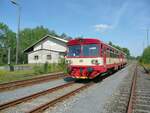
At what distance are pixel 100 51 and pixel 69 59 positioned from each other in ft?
7.82

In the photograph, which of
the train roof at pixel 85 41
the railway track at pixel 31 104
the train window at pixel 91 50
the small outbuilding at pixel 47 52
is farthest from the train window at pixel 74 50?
the small outbuilding at pixel 47 52

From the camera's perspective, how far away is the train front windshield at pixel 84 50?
15945mm

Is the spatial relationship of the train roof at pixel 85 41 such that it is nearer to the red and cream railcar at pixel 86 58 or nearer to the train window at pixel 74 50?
the red and cream railcar at pixel 86 58

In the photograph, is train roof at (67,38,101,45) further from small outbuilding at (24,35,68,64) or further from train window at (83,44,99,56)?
small outbuilding at (24,35,68,64)

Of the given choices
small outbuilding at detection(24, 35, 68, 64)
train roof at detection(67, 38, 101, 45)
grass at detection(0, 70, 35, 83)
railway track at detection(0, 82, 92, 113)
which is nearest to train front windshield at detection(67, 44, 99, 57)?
train roof at detection(67, 38, 101, 45)

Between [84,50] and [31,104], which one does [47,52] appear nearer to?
[84,50]

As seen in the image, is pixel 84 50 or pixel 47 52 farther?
pixel 47 52

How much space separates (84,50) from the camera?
53.6 ft

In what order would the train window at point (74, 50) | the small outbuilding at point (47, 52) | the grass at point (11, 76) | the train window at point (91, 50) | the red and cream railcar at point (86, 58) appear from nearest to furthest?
the red and cream railcar at point (86, 58) → the train window at point (91, 50) → the train window at point (74, 50) → the grass at point (11, 76) → the small outbuilding at point (47, 52)

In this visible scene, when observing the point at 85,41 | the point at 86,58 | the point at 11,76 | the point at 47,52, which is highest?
the point at 47,52

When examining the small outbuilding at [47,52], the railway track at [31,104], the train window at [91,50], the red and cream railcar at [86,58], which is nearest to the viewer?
the railway track at [31,104]

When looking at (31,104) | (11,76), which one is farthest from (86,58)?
(31,104)

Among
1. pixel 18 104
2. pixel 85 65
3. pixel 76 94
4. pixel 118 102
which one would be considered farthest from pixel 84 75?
pixel 18 104

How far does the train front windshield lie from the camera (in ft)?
52.3
